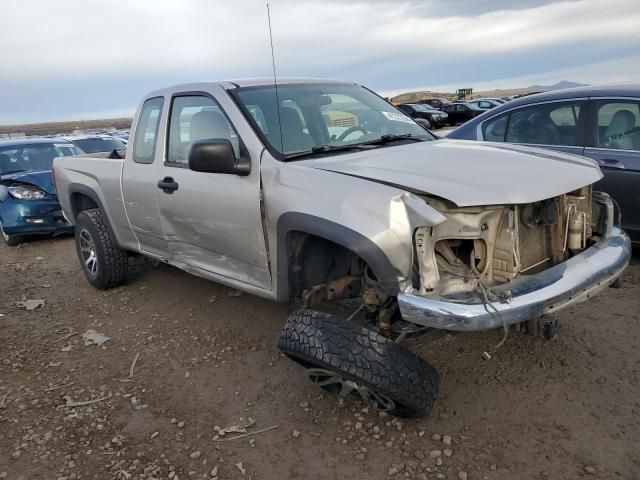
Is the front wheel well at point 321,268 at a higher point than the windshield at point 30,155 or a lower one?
lower

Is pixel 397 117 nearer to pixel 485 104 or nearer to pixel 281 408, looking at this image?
pixel 281 408

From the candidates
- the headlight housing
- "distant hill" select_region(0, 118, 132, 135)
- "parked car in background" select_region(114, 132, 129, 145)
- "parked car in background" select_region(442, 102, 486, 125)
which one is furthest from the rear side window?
"distant hill" select_region(0, 118, 132, 135)

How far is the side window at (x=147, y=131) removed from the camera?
4188mm

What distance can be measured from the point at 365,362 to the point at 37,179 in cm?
690

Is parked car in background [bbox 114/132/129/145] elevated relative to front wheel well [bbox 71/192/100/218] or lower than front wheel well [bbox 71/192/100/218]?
elevated

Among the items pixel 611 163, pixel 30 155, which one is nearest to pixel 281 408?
pixel 611 163

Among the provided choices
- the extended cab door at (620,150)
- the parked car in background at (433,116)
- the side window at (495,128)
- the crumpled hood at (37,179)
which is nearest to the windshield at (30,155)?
the crumpled hood at (37,179)

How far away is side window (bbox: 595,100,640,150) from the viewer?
4.61 metres

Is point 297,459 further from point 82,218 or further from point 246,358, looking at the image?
point 82,218

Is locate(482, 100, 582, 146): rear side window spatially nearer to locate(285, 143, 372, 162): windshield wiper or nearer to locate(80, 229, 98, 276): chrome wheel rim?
locate(285, 143, 372, 162): windshield wiper

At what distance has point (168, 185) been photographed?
3805 millimetres

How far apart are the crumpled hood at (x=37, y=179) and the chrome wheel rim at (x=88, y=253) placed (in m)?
2.57

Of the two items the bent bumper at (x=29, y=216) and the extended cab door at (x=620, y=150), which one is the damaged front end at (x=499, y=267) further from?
the bent bumper at (x=29, y=216)

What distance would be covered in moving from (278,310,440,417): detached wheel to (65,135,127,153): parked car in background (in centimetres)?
818
